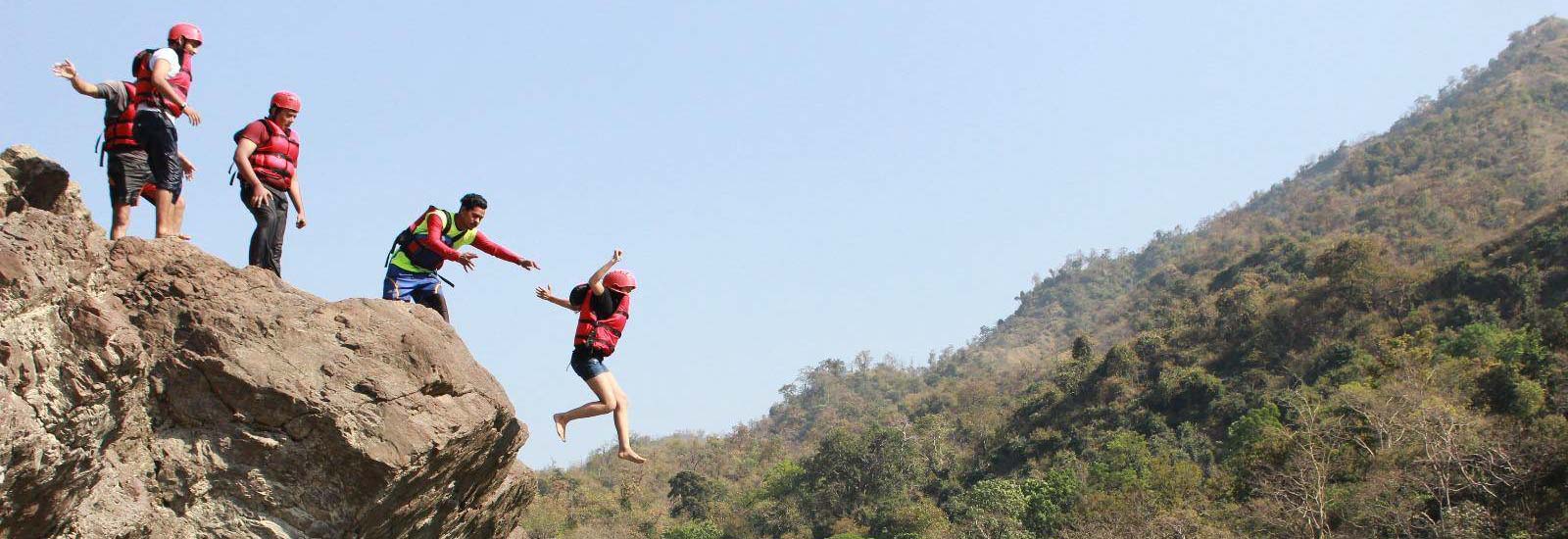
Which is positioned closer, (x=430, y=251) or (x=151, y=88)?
(x=151, y=88)

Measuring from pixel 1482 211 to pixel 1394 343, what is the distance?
77.2 feet

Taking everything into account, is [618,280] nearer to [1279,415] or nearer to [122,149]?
[122,149]

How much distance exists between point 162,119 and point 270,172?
1.99ft

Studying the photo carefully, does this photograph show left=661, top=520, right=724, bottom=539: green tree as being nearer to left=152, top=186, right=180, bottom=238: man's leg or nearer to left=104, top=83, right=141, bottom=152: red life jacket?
left=152, top=186, right=180, bottom=238: man's leg

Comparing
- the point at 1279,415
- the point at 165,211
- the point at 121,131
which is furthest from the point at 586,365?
the point at 1279,415

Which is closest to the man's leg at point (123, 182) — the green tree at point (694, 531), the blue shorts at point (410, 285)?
the blue shorts at point (410, 285)

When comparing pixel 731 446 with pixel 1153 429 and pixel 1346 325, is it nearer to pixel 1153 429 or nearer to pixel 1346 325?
pixel 1153 429

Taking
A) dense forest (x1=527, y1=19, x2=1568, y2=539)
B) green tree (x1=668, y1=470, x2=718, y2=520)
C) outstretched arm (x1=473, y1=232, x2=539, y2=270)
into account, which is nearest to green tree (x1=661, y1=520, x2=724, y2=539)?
dense forest (x1=527, y1=19, x2=1568, y2=539)

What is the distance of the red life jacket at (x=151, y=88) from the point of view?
583 centimetres

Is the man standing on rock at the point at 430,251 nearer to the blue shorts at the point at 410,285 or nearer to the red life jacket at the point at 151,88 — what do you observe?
the blue shorts at the point at 410,285

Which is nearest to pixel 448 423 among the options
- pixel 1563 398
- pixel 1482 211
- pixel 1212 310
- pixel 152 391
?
pixel 152 391

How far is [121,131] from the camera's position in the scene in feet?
18.8

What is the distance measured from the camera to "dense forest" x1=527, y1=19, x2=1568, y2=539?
26266 mm

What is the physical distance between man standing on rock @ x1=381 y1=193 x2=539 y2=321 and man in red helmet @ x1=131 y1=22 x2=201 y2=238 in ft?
3.77
